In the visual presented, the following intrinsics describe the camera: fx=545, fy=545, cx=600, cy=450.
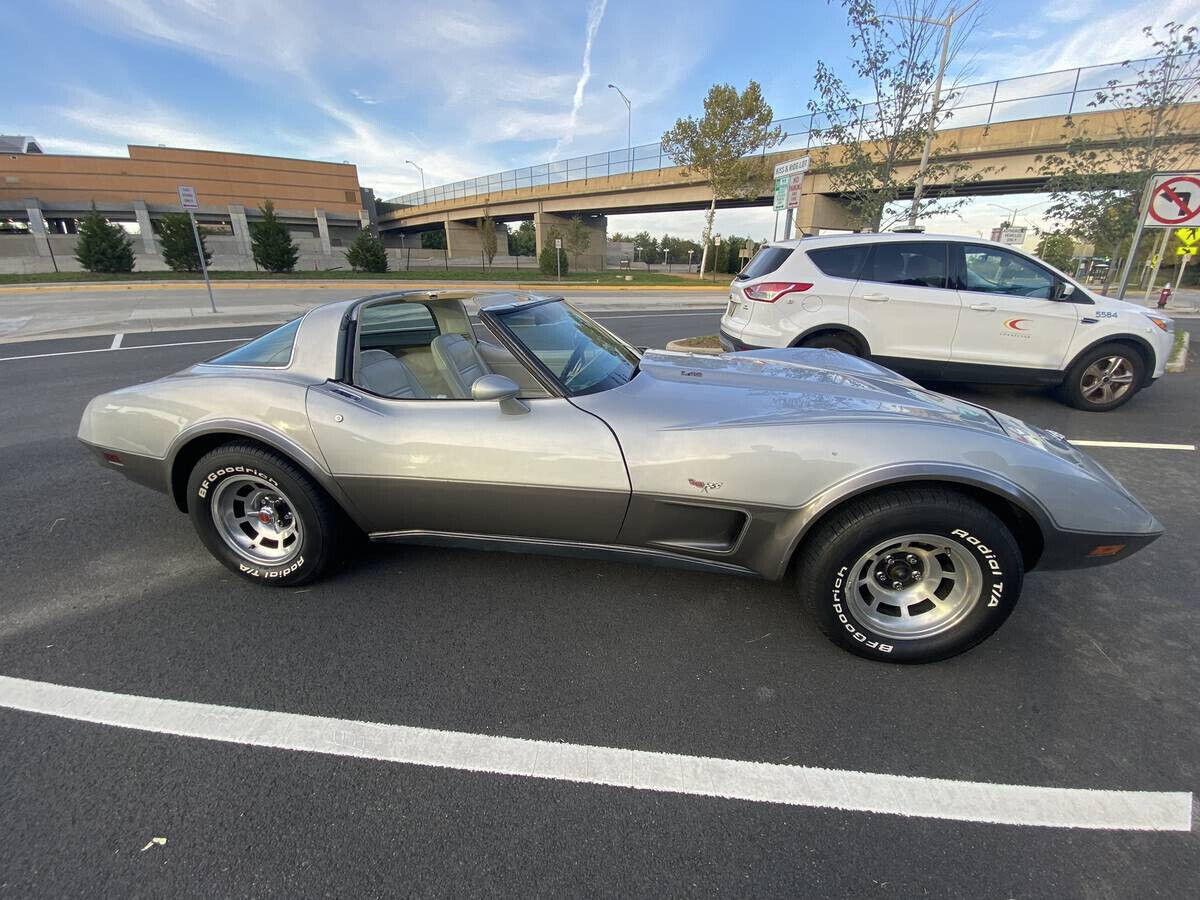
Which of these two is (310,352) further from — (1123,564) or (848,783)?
(1123,564)

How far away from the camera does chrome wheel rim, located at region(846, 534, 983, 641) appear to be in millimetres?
2148

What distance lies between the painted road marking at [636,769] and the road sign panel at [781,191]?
8.98 meters

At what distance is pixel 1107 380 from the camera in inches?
227

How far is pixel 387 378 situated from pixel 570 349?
2.99ft

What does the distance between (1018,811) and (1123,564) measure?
2077 millimetres

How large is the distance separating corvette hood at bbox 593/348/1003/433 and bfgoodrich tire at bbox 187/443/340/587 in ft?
5.08

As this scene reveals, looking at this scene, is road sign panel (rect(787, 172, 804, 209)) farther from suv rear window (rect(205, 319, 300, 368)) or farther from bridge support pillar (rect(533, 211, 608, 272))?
bridge support pillar (rect(533, 211, 608, 272))

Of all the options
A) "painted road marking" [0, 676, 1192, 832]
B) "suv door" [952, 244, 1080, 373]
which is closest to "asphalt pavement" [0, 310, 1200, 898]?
"painted road marking" [0, 676, 1192, 832]

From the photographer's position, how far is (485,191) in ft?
177

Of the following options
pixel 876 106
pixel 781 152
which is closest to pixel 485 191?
pixel 781 152

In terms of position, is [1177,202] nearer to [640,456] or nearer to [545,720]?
[640,456]

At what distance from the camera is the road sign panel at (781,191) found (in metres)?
8.84

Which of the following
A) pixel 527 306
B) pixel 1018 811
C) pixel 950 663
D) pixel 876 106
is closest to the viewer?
pixel 1018 811

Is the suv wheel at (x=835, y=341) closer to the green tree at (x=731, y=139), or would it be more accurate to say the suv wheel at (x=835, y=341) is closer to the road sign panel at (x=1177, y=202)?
the road sign panel at (x=1177, y=202)
